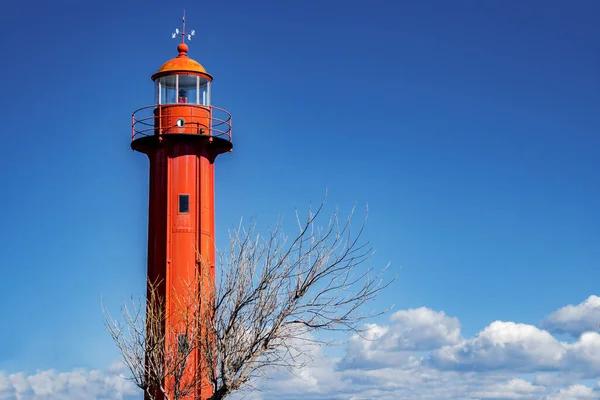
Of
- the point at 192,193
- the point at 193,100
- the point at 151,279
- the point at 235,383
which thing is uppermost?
the point at 193,100

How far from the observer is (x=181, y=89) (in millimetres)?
33312

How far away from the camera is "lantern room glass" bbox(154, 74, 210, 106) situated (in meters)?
33.2

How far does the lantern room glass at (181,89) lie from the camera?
109 ft

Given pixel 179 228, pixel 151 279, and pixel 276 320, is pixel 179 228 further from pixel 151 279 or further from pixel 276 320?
pixel 276 320

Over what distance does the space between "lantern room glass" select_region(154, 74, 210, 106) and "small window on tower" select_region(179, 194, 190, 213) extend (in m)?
3.43

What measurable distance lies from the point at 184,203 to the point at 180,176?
908mm

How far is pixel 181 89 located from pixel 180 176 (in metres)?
3.30

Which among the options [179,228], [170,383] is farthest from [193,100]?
[170,383]

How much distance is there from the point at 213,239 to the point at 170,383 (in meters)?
5.79

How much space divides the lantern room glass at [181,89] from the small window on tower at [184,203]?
343 cm

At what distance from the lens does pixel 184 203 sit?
104 feet

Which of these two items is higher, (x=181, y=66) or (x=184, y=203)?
(x=181, y=66)

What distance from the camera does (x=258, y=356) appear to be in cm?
2386

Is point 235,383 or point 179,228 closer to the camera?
point 235,383
